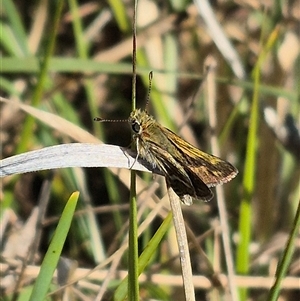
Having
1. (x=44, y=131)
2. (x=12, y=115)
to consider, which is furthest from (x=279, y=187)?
(x=12, y=115)

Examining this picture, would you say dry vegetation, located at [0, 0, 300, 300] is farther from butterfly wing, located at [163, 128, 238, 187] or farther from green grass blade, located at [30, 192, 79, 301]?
green grass blade, located at [30, 192, 79, 301]

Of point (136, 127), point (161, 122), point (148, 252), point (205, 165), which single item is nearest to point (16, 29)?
point (161, 122)

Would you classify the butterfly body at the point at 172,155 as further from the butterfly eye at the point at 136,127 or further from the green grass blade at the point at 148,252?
the green grass blade at the point at 148,252

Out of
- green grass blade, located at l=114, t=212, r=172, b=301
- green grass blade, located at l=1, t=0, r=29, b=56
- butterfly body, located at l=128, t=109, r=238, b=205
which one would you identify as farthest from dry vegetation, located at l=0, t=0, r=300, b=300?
green grass blade, located at l=114, t=212, r=172, b=301

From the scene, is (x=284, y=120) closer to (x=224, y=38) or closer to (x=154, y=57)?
(x=224, y=38)

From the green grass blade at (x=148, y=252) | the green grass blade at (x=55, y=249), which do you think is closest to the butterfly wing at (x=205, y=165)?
the green grass blade at (x=148, y=252)

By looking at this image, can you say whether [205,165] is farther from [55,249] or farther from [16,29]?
[16,29]

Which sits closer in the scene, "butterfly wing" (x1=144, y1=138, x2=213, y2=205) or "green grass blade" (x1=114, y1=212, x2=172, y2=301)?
"green grass blade" (x1=114, y1=212, x2=172, y2=301)

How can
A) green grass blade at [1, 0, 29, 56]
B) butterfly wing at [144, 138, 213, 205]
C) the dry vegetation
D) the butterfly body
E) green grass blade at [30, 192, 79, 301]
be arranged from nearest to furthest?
1. green grass blade at [30, 192, 79, 301]
2. butterfly wing at [144, 138, 213, 205]
3. the butterfly body
4. the dry vegetation
5. green grass blade at [1, 0, 29, 56]
